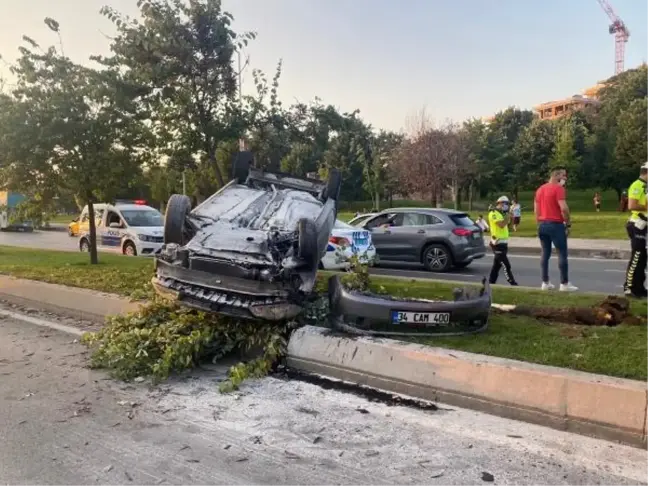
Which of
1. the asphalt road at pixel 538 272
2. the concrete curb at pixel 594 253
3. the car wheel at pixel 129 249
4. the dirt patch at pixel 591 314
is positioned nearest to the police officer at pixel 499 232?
the asphalt road at pixel 538 272

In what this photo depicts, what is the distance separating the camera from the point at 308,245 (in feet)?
17.5

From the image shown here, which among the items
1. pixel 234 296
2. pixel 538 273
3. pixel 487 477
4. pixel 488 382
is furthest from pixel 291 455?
pixel 538 273

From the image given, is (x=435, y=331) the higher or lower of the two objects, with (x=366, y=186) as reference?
lower

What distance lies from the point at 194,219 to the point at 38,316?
3.06 meters

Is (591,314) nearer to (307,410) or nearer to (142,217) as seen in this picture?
(307,410)

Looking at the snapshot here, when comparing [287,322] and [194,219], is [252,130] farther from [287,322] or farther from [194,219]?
[287,322]

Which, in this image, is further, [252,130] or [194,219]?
[252,130]

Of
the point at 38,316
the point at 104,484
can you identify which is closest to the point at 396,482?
the point at 104,484

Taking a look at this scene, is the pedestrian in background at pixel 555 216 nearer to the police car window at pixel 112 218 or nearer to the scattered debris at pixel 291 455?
the scattered debris at pixel 291 455

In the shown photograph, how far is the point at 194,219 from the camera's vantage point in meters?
6.04

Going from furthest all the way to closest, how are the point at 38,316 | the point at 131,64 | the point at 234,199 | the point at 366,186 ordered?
the point at 366,186 < the point at 131,64 < the point at 38,316 < the point at 234,199

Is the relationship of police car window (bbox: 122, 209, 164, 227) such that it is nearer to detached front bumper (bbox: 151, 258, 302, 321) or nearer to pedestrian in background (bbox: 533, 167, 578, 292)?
pedestrian in background (bbox: 533, 167, 578, 292)

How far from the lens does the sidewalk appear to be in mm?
16375

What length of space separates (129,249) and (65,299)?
906 cm
